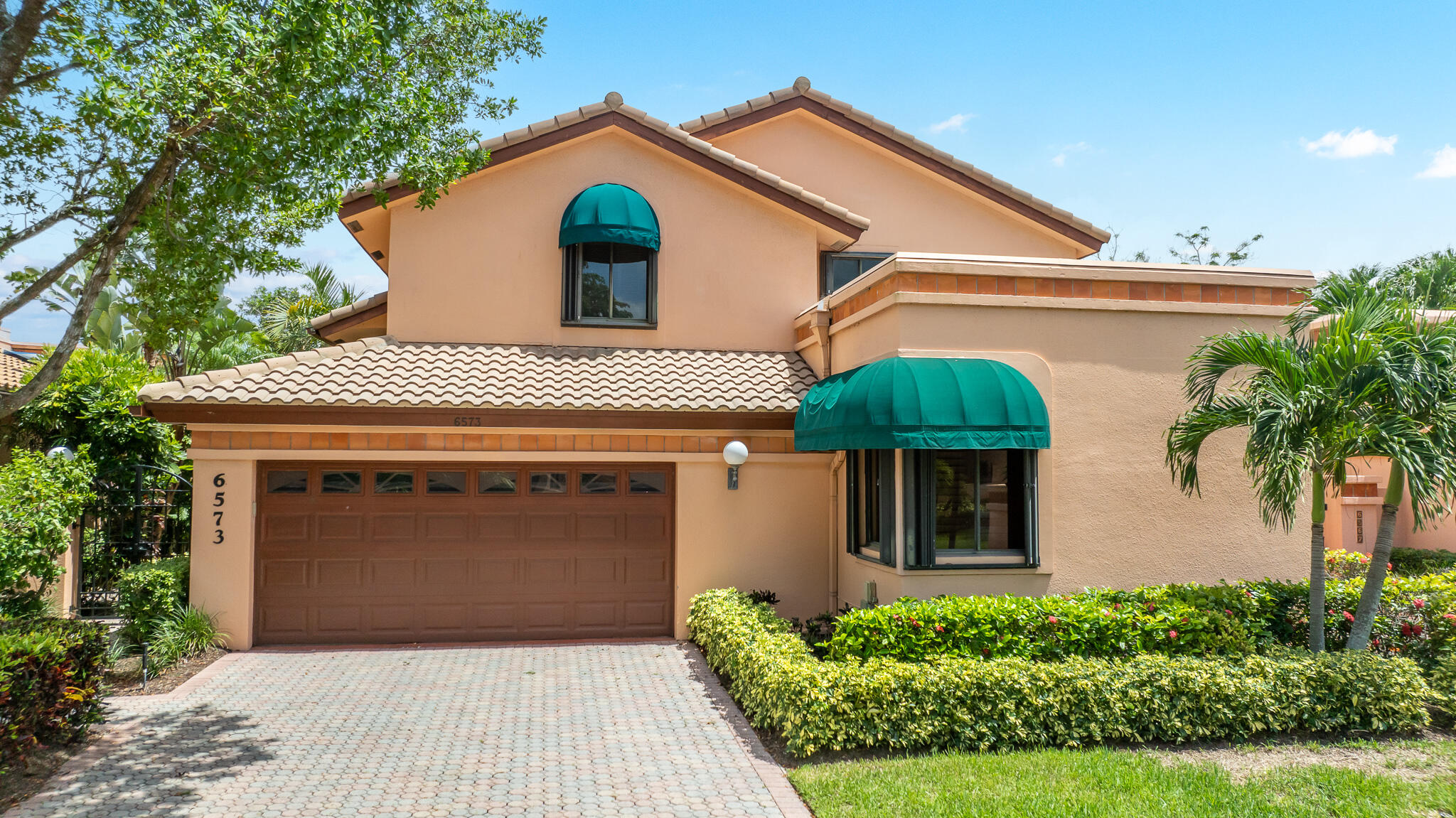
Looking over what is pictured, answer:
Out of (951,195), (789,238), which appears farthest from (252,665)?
(951,195)

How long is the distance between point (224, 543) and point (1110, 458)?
1210cm

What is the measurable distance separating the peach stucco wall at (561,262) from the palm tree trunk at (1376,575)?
851 cm

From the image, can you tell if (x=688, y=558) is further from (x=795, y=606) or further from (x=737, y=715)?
(x=737, y=715)

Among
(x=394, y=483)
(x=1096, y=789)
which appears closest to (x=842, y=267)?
(x=394, y=483)

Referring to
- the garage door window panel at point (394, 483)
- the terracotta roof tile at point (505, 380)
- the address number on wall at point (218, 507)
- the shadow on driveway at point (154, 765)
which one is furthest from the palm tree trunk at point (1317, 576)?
the address number on wall at point (218, 507)

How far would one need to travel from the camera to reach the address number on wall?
12695 mm

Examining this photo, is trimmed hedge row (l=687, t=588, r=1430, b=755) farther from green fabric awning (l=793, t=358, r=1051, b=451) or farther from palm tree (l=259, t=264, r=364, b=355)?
palm tree (l=259, t=264, r=364, b=355)

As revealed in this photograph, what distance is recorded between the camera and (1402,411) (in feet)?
30.3

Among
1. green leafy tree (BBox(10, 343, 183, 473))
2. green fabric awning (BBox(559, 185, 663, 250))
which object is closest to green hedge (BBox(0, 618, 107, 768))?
green leafy tree (BBox(10, 343, 183, 473))

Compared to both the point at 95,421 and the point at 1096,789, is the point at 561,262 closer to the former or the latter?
the point at 95,421

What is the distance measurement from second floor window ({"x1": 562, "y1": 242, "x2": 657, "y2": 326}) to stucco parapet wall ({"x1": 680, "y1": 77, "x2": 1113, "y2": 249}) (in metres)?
4.55

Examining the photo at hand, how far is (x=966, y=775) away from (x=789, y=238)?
9754 mm

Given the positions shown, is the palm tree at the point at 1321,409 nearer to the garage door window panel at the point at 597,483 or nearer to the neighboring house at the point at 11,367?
the garage door window panel at the point at 597,483

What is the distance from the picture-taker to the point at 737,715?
32.2ft
